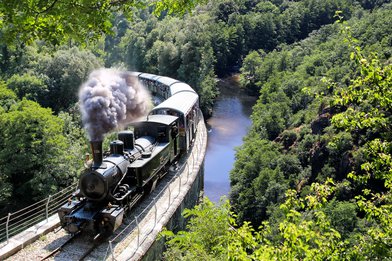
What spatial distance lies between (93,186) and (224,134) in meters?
31.5

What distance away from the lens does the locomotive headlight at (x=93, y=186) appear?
13758mm

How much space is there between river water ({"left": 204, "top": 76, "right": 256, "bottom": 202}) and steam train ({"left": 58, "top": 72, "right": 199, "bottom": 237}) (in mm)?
9812

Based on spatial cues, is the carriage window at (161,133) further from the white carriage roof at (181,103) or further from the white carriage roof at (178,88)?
the white carriage roof at (178,88)

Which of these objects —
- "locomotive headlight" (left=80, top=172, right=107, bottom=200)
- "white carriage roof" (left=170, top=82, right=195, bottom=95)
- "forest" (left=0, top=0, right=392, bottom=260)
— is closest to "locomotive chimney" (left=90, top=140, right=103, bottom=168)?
"locomotive headlight" (left=80, top=172, right=107, bottom=200)

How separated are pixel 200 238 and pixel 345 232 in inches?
566

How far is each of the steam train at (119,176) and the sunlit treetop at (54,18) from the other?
24.1 ft

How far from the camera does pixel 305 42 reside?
74062mm

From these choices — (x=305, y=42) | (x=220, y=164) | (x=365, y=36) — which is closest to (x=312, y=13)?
(x=305, y=42)

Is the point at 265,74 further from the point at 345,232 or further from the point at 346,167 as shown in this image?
the point at 345,232

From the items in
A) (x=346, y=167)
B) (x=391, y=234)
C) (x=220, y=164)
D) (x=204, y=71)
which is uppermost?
(x=391, y=234)

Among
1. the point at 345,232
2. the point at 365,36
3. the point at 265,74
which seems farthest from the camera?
the point at 265,74

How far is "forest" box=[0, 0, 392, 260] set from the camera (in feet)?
22.9

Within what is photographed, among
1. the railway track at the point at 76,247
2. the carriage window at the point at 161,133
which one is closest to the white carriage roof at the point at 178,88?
the carriage window at the point at 161,133

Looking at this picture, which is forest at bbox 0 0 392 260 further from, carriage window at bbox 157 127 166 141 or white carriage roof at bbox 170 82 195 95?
white carriage roof at bbox 170 82 195 95
